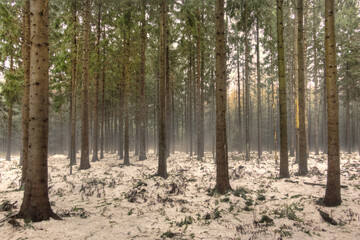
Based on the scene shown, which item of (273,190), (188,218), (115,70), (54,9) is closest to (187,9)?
(115,70)

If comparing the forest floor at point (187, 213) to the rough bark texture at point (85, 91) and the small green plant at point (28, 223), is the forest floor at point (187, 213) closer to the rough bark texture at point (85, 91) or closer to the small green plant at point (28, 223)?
the small green plant at point (28, 223)

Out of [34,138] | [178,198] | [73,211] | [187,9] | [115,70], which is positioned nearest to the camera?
[34,138]

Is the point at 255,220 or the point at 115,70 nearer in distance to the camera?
the point at 255,220

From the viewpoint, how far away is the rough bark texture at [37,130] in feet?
15.6

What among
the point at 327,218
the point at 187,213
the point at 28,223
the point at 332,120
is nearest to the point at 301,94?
the point at 332,120

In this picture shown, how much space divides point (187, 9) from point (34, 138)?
9988mm

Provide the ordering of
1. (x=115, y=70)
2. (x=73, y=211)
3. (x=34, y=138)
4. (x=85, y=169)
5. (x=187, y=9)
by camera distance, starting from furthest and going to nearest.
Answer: (x=115, y=70), (x=85, y=169), (x=187, y=9), (x=73, y=211), (x=34, y=138)

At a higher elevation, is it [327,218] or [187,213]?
[327,218]

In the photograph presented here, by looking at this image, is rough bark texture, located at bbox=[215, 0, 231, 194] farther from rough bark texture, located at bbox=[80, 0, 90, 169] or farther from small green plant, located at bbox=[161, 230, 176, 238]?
rough bark texture, located at bbox=[80, 0, 90, 169]

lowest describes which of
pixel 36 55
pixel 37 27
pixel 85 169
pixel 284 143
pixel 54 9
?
pixel 85 169

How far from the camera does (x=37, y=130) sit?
4773 millimetres

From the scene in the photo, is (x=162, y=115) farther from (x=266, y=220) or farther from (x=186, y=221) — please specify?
(x=266, y=220)

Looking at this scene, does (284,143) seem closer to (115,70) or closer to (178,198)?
(178,198)

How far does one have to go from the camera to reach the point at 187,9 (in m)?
11.7
